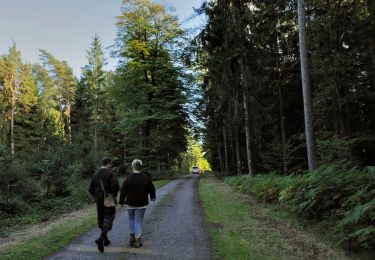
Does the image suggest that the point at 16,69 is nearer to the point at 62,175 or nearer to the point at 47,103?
the point at 47,103

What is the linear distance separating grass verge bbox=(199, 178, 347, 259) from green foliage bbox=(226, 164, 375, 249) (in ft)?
1.67

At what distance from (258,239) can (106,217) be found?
3.36 metres

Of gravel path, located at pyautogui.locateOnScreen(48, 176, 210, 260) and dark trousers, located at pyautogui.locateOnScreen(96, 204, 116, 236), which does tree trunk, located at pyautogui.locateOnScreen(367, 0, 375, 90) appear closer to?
gravel path, located at pyautogui.locateOnScreen(48, 176, 210, 260)

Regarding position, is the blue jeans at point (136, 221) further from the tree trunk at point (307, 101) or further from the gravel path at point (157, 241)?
the tree trunk at point (307, 101)

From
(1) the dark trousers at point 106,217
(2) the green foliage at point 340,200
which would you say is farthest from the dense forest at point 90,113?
(2) the green foliage at point 340,200

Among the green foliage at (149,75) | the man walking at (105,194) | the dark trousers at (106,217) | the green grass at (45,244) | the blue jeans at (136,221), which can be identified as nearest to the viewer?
the green grass at (45,244)

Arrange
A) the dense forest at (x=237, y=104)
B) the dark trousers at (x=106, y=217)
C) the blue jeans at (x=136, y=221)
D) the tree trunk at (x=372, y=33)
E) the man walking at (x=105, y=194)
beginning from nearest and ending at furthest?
1. the dark trousers at (x=106, y=217)
2. the blue jeans at (x=136, y=221)
3. the man walking at (x=105, y=194)
4. the dense forest at (x=237, y=104)
5. the tree trunk at (x=372, y=33)

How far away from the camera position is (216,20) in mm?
20766

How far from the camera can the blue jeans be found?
784cm

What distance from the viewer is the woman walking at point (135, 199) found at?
788cm

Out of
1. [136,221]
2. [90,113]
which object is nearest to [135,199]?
[136,221]

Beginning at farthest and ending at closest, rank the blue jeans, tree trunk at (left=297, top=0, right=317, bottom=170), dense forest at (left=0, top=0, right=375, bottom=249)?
tree trunk at (left=297, top=0, right=317, bottom=170)
dense forest at (left=0, top=0, right=375, bottom=249)
the blue jeans

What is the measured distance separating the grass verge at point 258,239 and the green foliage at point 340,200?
509mm

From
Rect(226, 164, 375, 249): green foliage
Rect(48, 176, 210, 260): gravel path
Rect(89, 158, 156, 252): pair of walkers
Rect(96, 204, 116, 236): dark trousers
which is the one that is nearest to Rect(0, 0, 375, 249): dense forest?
Rect(226, 164, 375, 249): green foliage
